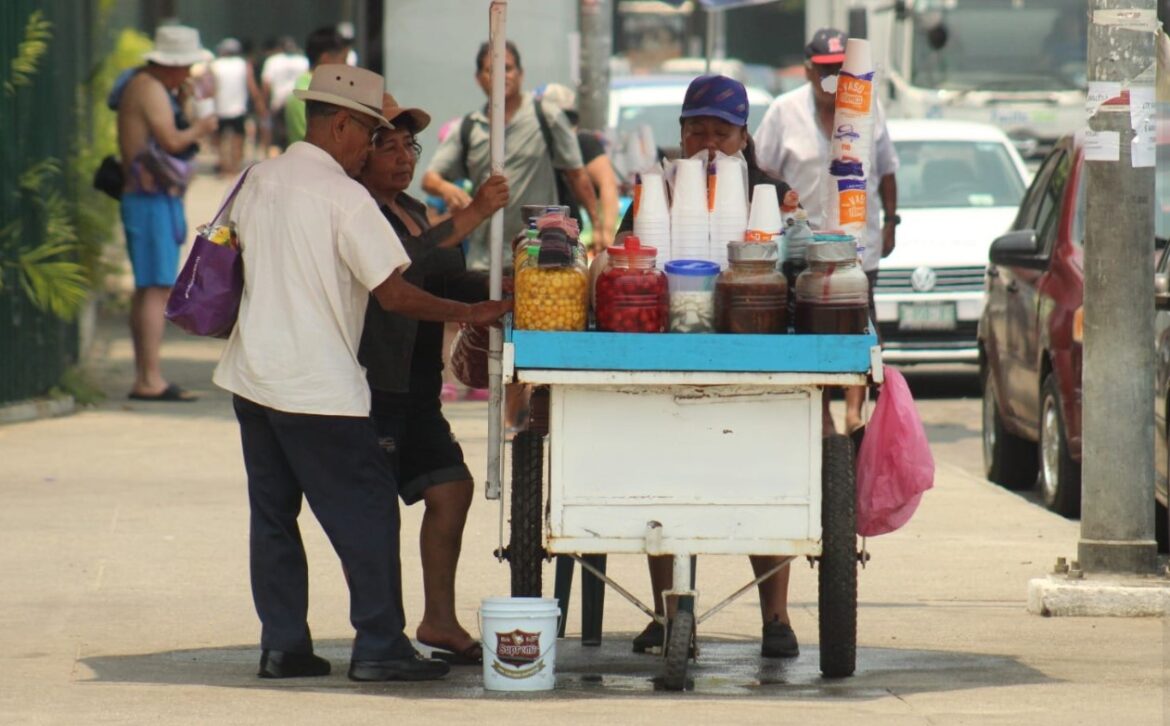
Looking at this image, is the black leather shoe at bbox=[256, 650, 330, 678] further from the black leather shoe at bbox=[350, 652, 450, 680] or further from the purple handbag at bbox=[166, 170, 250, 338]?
the purple handbag at bbox=[166, 170, 250, 338]

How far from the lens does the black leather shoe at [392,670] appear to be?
6.67 meters

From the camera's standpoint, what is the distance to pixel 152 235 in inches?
515

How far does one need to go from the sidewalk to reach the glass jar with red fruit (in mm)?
1065

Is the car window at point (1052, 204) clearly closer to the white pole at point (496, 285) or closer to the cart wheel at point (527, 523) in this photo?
the white pole at point (496, 285)

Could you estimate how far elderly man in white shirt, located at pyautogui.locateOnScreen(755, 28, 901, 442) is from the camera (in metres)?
10.0

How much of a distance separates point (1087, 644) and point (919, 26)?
12188mm

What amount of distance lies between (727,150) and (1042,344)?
11.9 ft

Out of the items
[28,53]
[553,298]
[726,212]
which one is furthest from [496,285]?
[28,53]

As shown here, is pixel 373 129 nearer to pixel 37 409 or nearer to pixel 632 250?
pixel 632 250

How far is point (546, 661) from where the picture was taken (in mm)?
6500

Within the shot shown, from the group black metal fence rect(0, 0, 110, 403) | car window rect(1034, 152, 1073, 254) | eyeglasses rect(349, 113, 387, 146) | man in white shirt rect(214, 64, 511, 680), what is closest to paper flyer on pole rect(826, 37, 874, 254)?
man in white shirt rect(214, 64, 511, 680)

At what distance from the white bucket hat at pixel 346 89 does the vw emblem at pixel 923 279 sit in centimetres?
826

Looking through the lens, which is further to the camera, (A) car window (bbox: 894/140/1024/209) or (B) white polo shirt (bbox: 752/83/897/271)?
(A) car window (bbox: 894/140/1024/209)

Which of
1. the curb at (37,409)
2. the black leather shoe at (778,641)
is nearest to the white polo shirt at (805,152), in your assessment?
the black leather shoe at (778,641)
